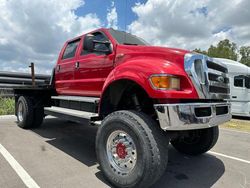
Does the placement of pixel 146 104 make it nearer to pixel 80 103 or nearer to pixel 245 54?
pixel 80 103

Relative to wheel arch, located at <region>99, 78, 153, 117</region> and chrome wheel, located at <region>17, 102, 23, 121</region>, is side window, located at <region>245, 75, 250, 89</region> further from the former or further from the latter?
chrome wheel, located at <region>17, 102, 23, 121</region>

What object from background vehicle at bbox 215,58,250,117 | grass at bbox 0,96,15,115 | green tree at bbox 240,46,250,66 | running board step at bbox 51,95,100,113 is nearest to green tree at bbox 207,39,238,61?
green tree at bbox 240,46,250,66

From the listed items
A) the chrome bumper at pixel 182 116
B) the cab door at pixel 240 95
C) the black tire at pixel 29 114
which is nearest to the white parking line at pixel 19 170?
the chrome bumper at pixel 182 116

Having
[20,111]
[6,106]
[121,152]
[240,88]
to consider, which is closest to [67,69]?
[20,111]

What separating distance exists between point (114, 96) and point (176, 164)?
168cm

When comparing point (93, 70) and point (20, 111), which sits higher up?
point (93, 70)

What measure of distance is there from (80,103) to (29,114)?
8.45ft

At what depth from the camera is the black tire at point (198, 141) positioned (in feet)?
14.8

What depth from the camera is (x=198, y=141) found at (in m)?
4.72

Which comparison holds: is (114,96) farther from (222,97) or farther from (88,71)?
(222,97)

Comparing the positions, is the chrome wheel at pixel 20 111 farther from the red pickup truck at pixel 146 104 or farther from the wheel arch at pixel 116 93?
the wheel arch at pixel 116 93

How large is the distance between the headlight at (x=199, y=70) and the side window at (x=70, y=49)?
3.15m

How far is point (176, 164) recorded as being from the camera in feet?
14.3

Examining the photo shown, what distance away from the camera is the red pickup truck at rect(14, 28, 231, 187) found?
2996mm
